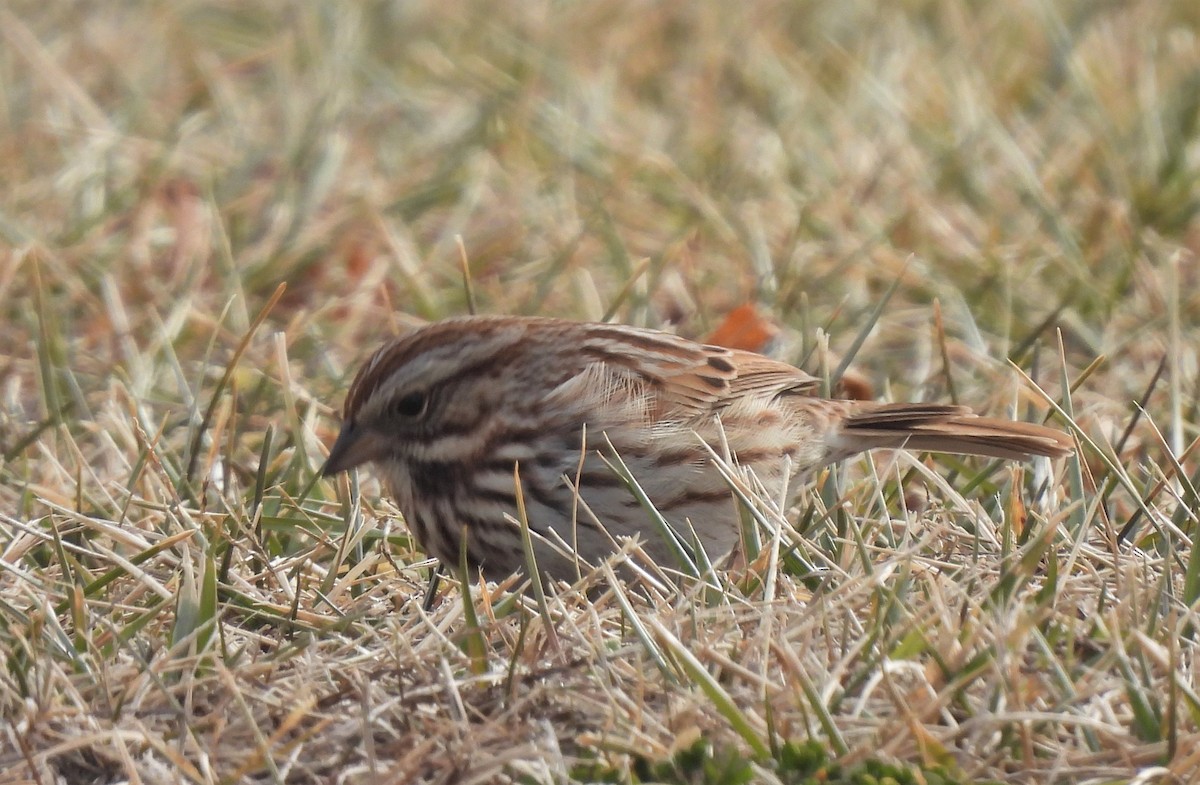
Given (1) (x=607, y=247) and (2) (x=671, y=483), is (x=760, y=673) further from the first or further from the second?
(1) (x=607, y=247)

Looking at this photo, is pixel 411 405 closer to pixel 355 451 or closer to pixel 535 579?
pixel 355 451

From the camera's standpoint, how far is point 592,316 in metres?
6.34

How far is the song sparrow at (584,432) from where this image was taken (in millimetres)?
4438

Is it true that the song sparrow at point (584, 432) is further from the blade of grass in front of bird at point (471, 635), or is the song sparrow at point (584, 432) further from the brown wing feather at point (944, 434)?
the blade of grass in front of bird at point (471, 635)

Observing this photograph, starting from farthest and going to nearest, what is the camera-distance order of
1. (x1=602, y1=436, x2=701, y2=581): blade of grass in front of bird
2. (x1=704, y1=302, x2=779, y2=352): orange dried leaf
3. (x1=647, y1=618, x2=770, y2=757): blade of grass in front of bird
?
(x1=704, y1=302, x2=779, y2=352): orange dried leaf
(x1=602, y1=436, x2=701, y2=581): blade of grass in front of bird
(x1=647, y1=618, x2=770, y2=757): blade of grass in front of bird

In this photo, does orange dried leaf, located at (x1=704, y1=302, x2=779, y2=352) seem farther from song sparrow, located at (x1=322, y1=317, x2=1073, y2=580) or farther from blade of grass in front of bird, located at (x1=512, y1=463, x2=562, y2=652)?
blade of grass in front of bird, located at (x1=512, y1=463, x2=562, y2=652)

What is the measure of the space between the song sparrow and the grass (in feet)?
0.43

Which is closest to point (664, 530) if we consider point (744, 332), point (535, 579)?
point (535, 579)

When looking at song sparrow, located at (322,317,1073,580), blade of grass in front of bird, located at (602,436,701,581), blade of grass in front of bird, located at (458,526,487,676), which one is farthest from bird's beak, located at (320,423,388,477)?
blade of grass in front of bird, located at (458,526,487,676)

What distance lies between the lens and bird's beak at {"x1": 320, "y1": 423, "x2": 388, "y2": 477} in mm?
4672

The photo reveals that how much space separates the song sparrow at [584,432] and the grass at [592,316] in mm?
131

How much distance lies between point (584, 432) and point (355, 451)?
0.66m

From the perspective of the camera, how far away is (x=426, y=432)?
471cm

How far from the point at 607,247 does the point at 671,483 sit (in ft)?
8.05
